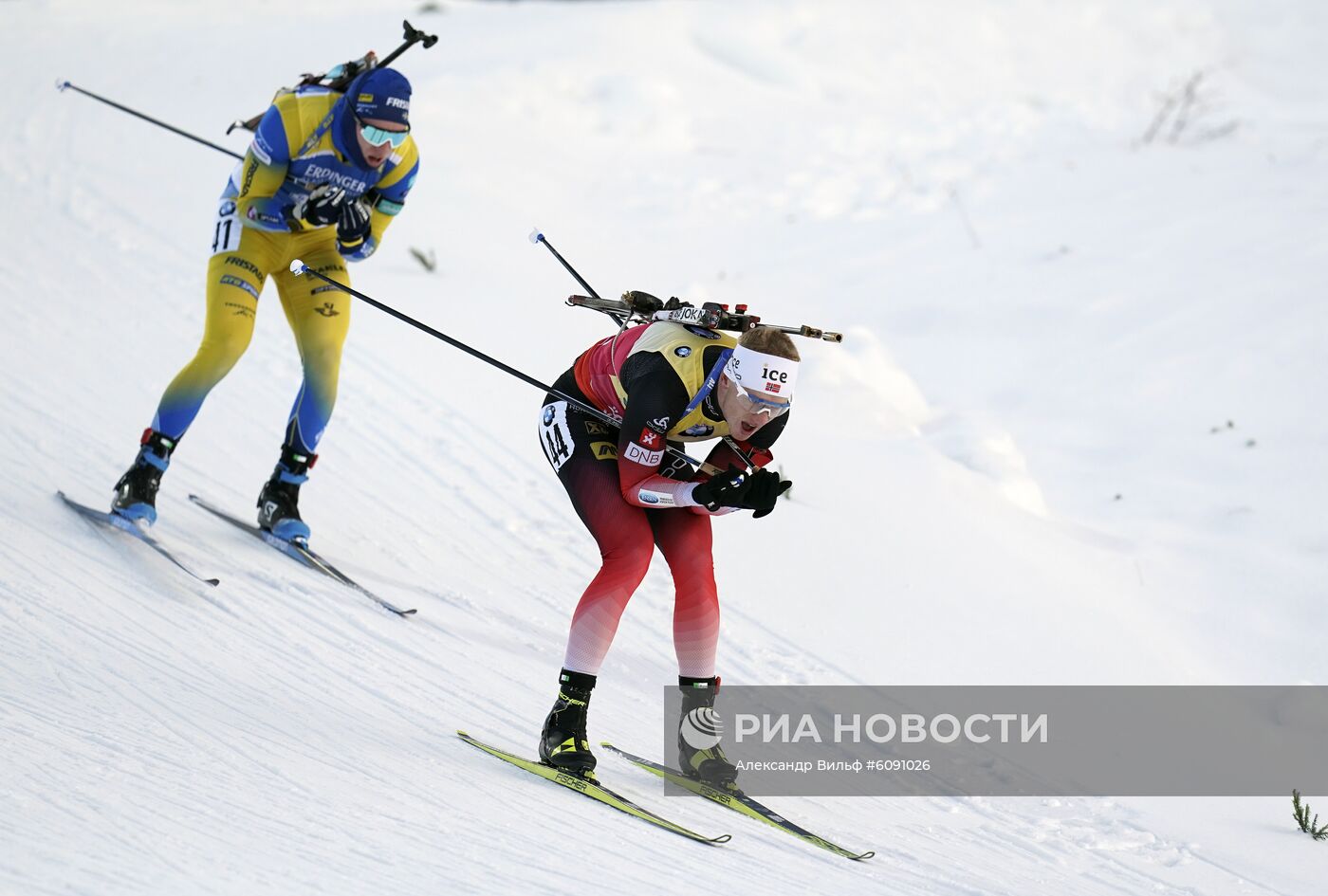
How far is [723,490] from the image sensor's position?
12.0 ft

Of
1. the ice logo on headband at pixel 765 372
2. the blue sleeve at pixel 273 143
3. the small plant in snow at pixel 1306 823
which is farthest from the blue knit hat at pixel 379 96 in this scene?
the small plant in snow at pixel 1306 823

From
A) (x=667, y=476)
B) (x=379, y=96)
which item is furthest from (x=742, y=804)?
(x=379, y=96)

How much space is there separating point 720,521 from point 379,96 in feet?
8.87

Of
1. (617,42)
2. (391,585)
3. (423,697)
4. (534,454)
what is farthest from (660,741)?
(617,42)

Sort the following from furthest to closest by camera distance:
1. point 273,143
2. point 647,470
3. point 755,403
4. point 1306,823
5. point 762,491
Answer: point 273,143 → point 1306,823 → point 647,470 → point 755,403 → point 762,491

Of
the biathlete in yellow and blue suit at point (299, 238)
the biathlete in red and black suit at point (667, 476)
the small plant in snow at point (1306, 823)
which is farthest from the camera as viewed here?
the biathlete in yellow and blue suit at point (299, 238)

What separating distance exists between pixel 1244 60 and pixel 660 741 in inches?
574

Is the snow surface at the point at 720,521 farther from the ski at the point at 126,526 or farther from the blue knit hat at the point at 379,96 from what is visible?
the blue knit hat at the point at 379,96

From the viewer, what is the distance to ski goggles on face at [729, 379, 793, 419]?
376 centimetres

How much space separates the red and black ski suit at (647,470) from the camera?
3848mm

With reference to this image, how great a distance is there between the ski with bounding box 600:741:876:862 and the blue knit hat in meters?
2.62

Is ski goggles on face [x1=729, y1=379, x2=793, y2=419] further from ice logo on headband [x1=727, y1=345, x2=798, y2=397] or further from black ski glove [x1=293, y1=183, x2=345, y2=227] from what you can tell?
black ski glove [x1=293, y1=183, x2=345, y2=227]

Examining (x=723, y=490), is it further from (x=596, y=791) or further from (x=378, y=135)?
(x=378, y=135)

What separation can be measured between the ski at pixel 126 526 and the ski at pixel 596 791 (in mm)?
1652
